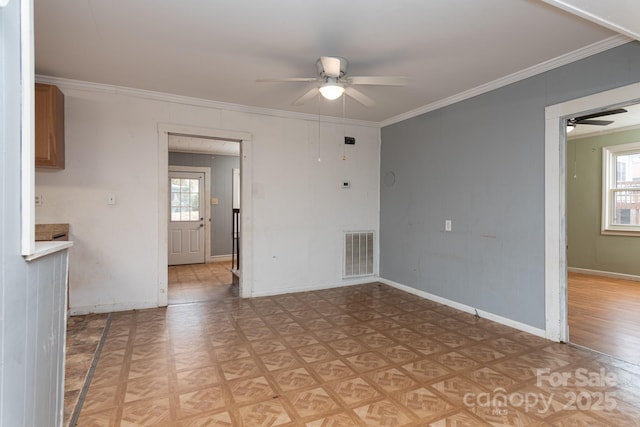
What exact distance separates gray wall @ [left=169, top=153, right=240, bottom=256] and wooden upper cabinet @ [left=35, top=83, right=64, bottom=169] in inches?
169

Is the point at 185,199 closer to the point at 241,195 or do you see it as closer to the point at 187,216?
the point at 187,216

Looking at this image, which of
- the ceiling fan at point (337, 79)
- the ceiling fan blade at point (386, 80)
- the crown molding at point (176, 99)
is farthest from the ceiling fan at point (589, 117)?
the crown molding at point (176, 99)

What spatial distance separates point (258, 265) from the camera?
475cm

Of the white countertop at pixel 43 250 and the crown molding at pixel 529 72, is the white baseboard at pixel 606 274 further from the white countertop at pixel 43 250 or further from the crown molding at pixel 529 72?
the white countertop at pixel 43 250

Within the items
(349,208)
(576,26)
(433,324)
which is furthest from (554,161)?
(349,208)

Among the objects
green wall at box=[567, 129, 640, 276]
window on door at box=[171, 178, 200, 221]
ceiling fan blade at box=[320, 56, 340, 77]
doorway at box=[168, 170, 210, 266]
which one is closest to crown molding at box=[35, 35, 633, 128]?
ceiling fan blade at box=[320, 56, 340, 77]

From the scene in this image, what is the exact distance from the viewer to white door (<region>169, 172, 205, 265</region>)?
24.4ft

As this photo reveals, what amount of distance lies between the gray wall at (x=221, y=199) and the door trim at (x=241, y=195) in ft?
11.4

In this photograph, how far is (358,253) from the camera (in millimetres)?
5453

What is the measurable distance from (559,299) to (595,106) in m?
1.76

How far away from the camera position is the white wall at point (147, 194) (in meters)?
3.83

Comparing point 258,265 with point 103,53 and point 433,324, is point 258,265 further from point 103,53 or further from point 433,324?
point 103,53

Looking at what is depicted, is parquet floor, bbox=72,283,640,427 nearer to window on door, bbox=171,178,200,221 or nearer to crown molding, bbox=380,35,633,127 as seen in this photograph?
crown molding, bbox=380,35,633,127

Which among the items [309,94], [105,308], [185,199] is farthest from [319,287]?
[185,199]
